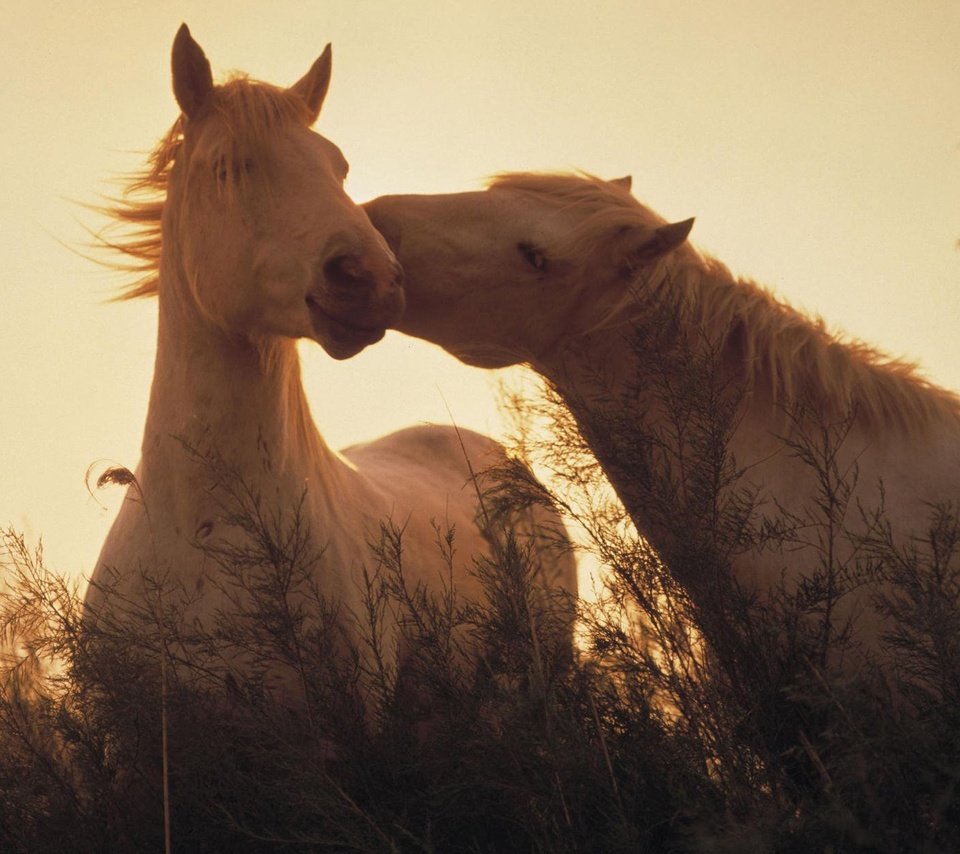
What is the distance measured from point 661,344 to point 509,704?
49.6 inches

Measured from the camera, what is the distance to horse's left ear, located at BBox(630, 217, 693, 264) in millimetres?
3438

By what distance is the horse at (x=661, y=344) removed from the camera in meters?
3.41

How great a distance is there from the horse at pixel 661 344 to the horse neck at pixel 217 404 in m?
0.50

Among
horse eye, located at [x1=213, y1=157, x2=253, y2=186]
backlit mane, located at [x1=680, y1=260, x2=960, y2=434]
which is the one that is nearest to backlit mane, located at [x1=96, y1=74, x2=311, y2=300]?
horse eye, located at [x1=213, y1=157, x2=253, y2=186]

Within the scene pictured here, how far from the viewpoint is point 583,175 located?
3.87 metres

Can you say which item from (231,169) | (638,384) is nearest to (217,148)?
(231,169)

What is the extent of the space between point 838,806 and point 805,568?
4.30ft

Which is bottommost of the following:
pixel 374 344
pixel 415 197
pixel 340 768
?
pixel 340 768

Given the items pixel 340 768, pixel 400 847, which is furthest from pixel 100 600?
pixel 400 847

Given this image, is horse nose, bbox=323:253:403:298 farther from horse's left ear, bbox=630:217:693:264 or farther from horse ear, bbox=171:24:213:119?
horse ear, bbox=171:24:213:119

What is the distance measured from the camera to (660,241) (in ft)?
11.5

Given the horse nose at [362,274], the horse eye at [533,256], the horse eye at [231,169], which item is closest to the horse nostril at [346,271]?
the horse nose at [362,274]

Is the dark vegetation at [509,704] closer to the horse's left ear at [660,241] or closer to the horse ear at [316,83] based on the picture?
the horse's left ear at [660,241]

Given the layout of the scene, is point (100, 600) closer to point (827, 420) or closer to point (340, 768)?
point (340, 768)
